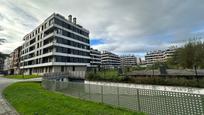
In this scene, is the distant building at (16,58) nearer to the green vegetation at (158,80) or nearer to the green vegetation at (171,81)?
the green vegetation at (158,80)

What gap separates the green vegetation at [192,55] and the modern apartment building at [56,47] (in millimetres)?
22731

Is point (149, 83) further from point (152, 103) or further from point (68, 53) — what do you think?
point (68, 53)

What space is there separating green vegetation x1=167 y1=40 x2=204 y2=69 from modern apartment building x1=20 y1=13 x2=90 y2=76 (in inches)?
895

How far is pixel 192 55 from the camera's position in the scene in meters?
29.6

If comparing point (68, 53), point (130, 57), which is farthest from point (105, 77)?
point (130, 57)

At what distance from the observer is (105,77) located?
67.4 ft

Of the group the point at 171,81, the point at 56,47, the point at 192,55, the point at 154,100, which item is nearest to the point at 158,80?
the point at 171,81

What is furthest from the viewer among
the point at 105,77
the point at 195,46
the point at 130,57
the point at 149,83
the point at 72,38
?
the point at 130,57

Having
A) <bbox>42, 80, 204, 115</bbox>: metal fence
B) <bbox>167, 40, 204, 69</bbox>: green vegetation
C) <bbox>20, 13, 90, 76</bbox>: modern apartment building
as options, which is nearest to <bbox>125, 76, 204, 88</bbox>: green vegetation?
<bbox>42, 80, 204, 115</bbox>: metal fence

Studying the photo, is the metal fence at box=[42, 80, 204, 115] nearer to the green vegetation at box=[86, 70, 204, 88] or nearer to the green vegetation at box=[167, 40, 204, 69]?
the green vegetation at box=[86, 70, 204, 88]

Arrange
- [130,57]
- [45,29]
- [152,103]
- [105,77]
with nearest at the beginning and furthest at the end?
[152,103] → [105,77] → [45,29] → [130,57]

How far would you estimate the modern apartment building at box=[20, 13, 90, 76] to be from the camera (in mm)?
43481

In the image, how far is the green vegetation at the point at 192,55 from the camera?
28.0 meters

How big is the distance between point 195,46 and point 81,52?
1521 inches
